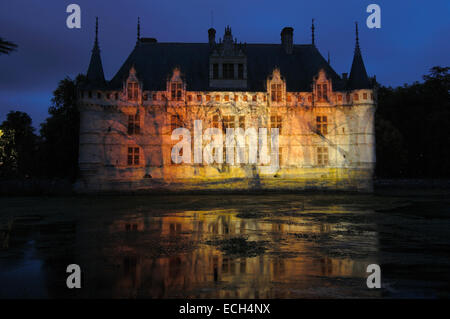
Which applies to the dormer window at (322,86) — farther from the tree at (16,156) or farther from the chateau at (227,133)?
the tree at (16,156)

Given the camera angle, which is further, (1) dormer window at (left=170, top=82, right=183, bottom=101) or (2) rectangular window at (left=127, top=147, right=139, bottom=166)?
(1) dormer window at (left=170, top=82, right=183, bottom=101)

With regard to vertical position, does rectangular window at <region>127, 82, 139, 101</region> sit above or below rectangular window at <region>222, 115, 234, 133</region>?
above

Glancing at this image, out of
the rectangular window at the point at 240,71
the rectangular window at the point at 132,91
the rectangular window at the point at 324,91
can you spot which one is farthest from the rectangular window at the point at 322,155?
the rectangular window at the point at 132,91

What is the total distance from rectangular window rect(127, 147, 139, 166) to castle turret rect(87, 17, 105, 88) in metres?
5.97

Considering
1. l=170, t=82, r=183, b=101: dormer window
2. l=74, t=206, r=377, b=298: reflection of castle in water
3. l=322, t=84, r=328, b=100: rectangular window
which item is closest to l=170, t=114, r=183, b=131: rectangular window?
l=170, t=82, r=183, b=101: dormer window

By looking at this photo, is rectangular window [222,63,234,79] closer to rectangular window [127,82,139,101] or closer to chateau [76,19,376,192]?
chateau [76,19,376,192]

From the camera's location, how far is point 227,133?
2878cm

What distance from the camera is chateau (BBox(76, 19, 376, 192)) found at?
27.7m

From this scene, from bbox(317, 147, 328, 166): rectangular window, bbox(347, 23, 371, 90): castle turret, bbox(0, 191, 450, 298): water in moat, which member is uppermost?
bbox(347, 23, 371, 90): castle turret

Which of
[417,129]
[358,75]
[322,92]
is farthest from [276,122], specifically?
[417,129]

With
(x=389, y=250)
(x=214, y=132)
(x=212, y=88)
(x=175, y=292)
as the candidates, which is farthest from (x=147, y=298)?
(x=212, y=88)

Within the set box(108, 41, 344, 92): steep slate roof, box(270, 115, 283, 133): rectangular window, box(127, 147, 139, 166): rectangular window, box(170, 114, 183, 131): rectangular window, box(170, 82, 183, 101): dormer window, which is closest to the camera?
box(127, 147, 139, 166): rectangular window

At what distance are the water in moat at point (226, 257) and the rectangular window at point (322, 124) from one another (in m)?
17.0

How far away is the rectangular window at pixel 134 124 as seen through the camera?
28438mm
